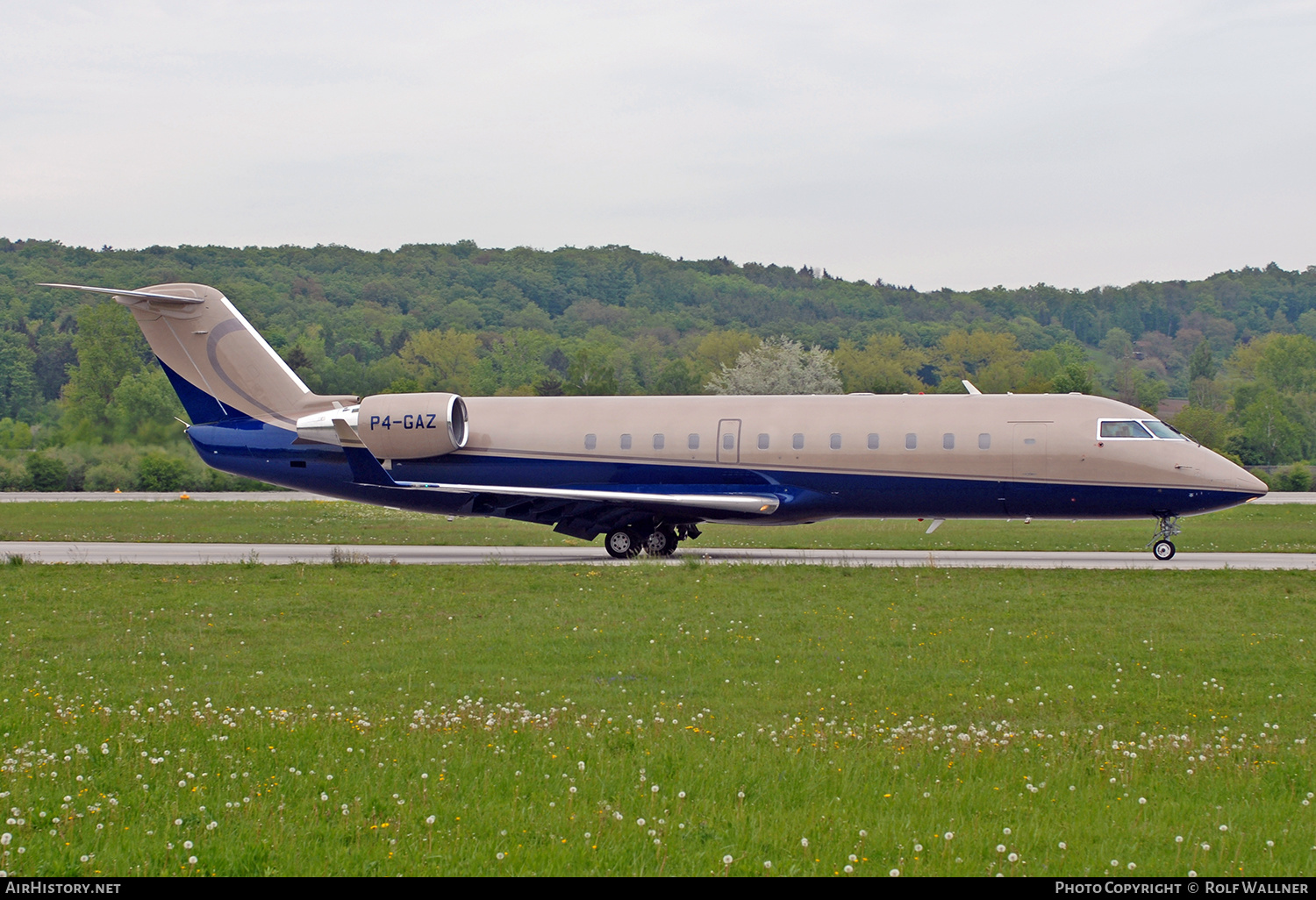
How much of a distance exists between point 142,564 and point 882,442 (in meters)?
15.1

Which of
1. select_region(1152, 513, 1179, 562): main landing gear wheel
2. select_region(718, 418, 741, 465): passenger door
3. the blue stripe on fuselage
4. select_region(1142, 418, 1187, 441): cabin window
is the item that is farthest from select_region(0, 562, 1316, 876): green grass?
select_region(718, 418, 741, 465): passenger door

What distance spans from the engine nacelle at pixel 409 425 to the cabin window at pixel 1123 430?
13.9m

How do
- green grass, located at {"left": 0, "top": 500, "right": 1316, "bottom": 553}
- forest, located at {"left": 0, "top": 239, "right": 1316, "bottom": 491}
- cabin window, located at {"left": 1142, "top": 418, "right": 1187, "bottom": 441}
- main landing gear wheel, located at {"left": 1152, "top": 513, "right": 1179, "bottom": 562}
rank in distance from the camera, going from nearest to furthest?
1. cabin window, located at {"left": 1142, "top": 418, "right": 1187, "bottom": 441}
2. main landing gear wheel, located at {"left": 1152, "top": 513, "right": 1179, "bottom": 562}
3. green grass, located at {"left": 0, "top": 500, "right": 1316, "bottom": 553}
4. forest, located at {"left": 0, "top": 239, "right": 1316, "bottom": 491}

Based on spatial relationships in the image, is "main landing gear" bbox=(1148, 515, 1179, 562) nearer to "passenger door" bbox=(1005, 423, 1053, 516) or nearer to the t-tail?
"passenger door" bbox=(1005, 423, 1053, 516)

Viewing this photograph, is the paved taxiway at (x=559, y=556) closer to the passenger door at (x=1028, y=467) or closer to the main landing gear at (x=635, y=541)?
the main landing gear at (x=635, y=541)

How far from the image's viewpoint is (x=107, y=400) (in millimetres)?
40062

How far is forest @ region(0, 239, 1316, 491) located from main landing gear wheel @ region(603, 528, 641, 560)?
15.7 metres

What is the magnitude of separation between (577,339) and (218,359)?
331ft

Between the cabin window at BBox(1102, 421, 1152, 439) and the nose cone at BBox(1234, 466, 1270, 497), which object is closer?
the nose cone at BBox(1234, 466, 1270, 497)

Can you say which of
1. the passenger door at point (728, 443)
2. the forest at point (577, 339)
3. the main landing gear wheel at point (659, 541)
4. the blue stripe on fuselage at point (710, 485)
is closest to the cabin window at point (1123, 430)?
the blue stripe on fuselage at point (710, 485)

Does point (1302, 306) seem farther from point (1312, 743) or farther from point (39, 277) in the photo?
point (1312, 743)

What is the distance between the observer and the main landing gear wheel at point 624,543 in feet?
88.9

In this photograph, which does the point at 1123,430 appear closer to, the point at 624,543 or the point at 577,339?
the point at 624,543

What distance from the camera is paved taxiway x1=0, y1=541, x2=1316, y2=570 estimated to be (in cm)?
2488
